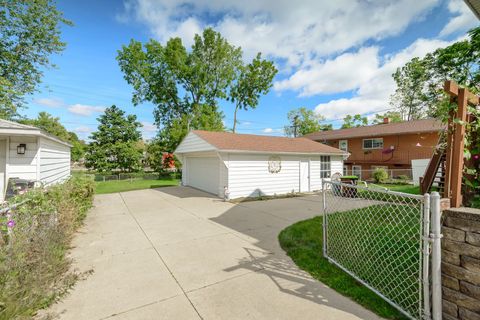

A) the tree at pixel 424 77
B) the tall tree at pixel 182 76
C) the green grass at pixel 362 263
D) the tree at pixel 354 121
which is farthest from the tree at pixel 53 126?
the tree at pixel 424 77

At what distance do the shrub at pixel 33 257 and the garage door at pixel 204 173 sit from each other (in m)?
7.23

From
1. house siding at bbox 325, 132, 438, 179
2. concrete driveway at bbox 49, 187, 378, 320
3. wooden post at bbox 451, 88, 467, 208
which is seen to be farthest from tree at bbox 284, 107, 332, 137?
wooden post at bbox 451, 88, 467, 208

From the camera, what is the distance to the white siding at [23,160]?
259 inches

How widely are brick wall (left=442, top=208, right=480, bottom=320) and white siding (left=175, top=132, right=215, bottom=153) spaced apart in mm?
8376

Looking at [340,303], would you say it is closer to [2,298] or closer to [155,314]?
[155,314]

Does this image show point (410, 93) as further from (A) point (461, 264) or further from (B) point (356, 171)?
(A) point (461, 264)

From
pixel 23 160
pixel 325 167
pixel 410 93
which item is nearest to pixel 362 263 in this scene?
pixel 23 160

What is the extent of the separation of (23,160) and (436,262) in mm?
9848

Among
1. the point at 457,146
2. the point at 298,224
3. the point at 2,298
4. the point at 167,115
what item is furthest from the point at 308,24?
the point at 167,115

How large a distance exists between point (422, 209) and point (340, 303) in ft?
4.70

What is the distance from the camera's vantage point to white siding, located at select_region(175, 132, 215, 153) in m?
10.5

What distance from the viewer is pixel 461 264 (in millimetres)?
1960

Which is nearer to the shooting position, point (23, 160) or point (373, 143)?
point (23, 160)

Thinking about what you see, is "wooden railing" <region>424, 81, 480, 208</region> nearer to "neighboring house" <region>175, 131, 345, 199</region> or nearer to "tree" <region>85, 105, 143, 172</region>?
"neighboring house" <region>175, 131, 345, 199</region>
